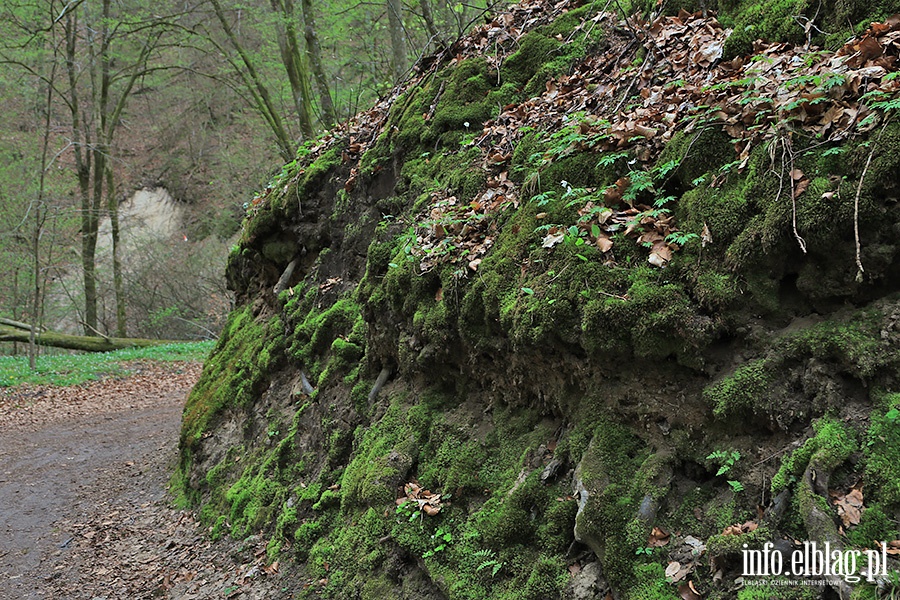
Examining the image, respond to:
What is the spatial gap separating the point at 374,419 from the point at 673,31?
4.29 metres

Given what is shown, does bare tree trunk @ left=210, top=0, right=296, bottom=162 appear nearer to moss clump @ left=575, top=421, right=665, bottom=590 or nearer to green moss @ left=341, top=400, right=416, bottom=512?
green moss @ left=341, top=400, right=416, bottom=512

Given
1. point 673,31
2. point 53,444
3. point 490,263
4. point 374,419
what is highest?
point 673,31

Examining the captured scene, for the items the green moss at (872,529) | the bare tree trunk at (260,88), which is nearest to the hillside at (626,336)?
the green moss at (872,529)

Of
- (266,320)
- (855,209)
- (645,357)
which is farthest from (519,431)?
(266,320)

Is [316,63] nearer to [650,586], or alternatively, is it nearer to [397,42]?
[397,42]

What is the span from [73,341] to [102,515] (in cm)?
1406

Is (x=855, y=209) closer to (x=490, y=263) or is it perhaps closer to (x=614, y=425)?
(x=614, y=425)

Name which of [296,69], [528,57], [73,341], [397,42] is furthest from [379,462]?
[73,341]

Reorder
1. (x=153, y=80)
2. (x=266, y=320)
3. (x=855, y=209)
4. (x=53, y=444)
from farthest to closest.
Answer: (x=153, y=80)
(x=53, y=444)
(x=266, y=320)
(x=855, y=209)

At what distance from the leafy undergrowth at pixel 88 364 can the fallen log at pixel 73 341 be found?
372 millimetres

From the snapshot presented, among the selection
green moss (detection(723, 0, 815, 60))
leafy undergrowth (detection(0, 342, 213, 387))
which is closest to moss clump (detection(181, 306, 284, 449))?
green moss (detection(723, 0, 815, 60))

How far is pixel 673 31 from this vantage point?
16.0ft

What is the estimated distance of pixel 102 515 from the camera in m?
7.79

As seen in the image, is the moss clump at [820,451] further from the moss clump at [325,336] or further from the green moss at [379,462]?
the moss clump at [325,336]
